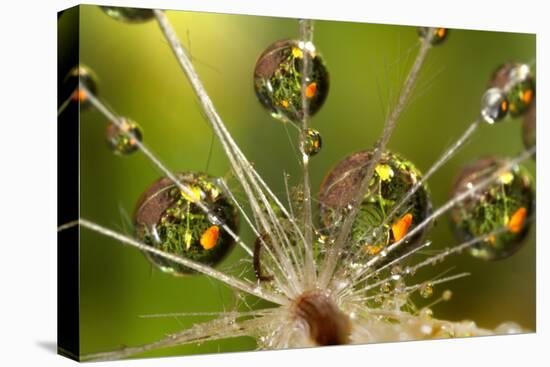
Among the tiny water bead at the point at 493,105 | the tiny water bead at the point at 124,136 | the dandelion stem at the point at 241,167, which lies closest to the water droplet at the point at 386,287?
the dandelion stem at the point at 241,167

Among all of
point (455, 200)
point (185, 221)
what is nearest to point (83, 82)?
point (185, 221)

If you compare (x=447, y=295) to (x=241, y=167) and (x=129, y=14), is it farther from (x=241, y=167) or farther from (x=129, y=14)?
(x=129, y=14)

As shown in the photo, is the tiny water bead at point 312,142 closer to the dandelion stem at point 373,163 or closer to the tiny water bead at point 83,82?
the dandelion stem at point 373,163

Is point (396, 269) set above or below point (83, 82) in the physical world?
below

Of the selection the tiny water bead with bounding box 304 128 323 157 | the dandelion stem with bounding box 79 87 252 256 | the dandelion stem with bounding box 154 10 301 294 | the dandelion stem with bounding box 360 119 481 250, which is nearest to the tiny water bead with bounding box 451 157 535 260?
the dandelion stem with bounding box 360 119 481 250

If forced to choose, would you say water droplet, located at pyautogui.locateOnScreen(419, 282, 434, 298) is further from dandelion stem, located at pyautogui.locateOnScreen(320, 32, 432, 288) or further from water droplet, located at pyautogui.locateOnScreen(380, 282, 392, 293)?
dandelion stem, located at pyautogui.locateOnScreen(320, 32, 432, 288)
